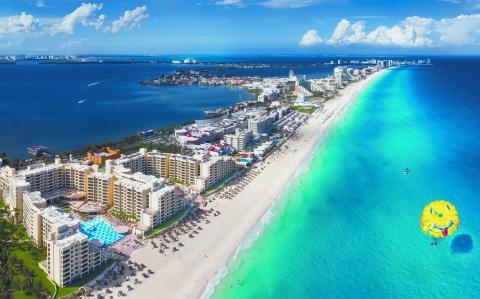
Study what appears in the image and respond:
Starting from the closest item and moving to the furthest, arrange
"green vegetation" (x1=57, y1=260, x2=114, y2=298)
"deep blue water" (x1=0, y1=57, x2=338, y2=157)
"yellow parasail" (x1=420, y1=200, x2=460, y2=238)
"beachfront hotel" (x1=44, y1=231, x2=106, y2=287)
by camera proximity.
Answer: "green vegetation" (x1=57, y1=260, x2=114, y2=298), "beachfront hotel" (x1=44, y1=231, x2=106, y2=287), "yellow parasail" (x1=420, y1=200, x2=460, y2=238), "deep blue water" (x1=0, y1=57, x2=338, y2=157)

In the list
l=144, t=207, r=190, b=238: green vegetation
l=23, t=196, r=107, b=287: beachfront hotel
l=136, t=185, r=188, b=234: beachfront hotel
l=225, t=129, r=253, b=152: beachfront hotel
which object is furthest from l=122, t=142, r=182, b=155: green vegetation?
l=23, t=196, r=107, b=287: beachfront hotel

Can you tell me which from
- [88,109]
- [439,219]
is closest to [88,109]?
[88,109]

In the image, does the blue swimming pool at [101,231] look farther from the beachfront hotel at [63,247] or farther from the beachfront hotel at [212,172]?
the beachfront hotel at [212,172]

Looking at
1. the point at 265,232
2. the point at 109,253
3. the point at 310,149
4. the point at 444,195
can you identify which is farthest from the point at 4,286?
the point at 310,149

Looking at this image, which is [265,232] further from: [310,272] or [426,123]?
[426,123]

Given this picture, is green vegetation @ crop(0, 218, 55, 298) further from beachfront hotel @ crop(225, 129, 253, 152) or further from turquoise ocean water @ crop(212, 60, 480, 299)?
beachfront hotel @ crop(225, 129, 253, 152)

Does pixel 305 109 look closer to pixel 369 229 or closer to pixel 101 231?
pixel 369 229
